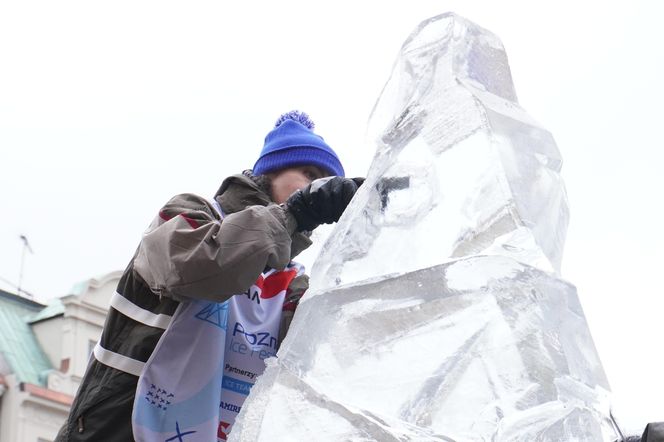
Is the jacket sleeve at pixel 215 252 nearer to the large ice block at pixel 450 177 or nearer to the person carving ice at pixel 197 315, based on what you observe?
the person carving ice at pixel 197 315

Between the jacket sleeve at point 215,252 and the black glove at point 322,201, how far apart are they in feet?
0.09

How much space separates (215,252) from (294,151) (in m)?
0.71

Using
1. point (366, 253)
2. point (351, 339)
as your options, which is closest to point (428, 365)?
point (351, 339)

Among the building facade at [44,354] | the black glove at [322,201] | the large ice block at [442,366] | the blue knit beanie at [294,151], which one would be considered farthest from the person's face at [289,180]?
the building facade at [44,354]

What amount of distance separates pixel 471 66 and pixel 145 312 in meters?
0.93

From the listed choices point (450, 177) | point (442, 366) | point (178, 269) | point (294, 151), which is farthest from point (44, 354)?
point (442, 366)

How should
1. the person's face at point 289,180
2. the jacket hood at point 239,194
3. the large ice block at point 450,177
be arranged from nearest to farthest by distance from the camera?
the large ice block at point 450,177 < the jacket hood at point 239,194 < the person's face at point 289,180

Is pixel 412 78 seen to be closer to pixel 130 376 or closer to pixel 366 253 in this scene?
pixel 366 253

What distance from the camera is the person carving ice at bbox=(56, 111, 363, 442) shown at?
2.22 metres

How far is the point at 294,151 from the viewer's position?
2.84 metres

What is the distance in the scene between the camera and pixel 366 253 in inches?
74.9

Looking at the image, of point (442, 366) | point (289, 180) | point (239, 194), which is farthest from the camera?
point (289, 180)

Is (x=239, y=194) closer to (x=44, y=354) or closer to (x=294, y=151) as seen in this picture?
(x=294, y=151)

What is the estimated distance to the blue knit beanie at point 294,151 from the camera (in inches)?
112
